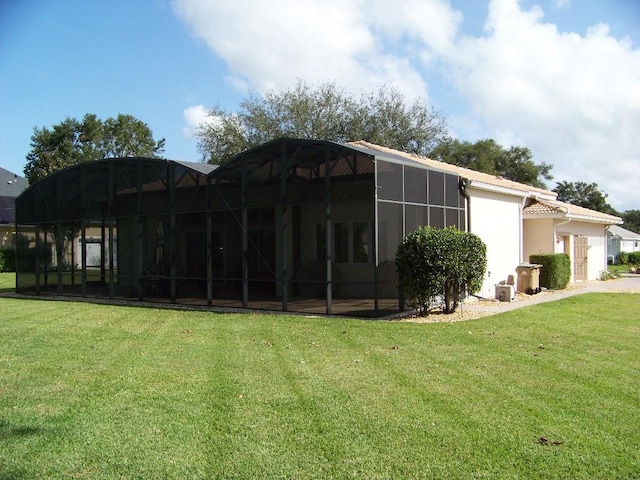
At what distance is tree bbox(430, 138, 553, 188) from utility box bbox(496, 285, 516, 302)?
3028cm

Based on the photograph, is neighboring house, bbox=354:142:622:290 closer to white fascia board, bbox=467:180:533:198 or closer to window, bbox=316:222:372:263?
white fascia board, bbox=467:180:533:198

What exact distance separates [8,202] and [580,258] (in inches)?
1428

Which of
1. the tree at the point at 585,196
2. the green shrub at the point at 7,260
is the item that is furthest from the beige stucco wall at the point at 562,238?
the tree at the point at 585,196

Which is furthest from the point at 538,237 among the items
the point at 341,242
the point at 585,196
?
the point at 585,196

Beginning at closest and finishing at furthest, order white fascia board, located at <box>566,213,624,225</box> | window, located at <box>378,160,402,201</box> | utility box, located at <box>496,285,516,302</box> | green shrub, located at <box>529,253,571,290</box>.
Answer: window, located at <box>378,160,402,201</box>
utility box, located at <box>496,285,516,302</box>
green shrub, located at <box>529,253,571,290</box>
white fascia board, located at <box>566,213,624,225</box>

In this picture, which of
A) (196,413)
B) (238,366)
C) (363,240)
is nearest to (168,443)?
(196,413)

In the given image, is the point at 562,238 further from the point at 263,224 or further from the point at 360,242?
the point at 263,224

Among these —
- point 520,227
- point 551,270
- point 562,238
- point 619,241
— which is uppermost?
point 520,227

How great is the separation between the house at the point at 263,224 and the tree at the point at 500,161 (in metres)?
25.2

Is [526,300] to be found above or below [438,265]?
below

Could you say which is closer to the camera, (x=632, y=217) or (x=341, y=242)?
(x=341, y=242)

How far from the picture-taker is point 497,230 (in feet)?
56.2

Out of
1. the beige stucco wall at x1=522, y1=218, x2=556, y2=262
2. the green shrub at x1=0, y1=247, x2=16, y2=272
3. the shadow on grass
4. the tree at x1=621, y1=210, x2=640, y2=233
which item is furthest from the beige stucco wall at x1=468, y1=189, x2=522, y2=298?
the tree at x1=621, y1=210, x2=640, y2=233

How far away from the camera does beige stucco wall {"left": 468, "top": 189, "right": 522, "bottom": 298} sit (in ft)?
53.0
